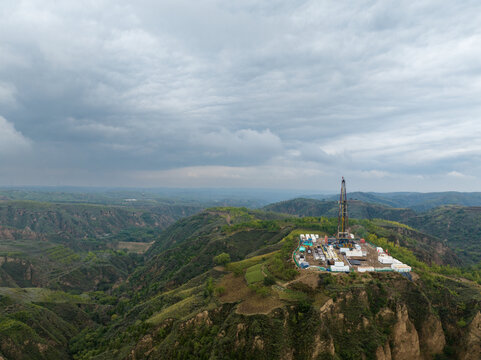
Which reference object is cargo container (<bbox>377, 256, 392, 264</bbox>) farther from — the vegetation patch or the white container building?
the vegetation patch

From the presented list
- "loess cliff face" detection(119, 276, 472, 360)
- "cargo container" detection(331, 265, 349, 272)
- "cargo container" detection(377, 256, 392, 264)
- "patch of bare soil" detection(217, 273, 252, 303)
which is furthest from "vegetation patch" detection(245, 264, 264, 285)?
"cargo container" detection(377, 256, 392, 264)

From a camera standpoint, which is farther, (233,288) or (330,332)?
(233,288)

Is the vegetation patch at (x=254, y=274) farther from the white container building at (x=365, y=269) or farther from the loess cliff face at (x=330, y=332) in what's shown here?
the white container building at (x=365, y=269)

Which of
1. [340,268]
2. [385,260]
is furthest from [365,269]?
[385,260]

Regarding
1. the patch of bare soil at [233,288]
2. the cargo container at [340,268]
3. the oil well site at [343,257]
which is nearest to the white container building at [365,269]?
the oil well site at [343,257]

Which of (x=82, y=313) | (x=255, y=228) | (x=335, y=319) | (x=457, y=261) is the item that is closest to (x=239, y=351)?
(x=335, y=319)

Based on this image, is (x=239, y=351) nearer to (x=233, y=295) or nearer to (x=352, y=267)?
(x=233, y=295)

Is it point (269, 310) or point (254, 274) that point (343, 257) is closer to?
point (254, 274)

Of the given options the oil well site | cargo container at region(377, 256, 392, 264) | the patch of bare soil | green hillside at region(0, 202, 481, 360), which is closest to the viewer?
green hillside at region(0, 202, 481, 360)
